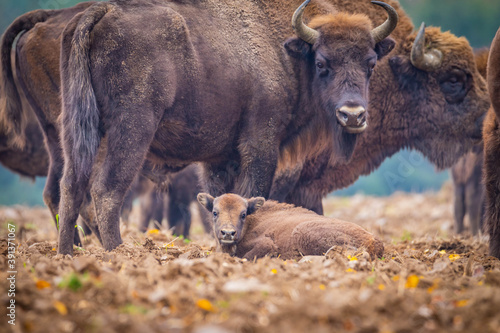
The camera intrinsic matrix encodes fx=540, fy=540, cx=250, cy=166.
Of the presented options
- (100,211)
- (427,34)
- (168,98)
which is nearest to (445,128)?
(427,34)

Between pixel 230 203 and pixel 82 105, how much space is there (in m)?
1.80

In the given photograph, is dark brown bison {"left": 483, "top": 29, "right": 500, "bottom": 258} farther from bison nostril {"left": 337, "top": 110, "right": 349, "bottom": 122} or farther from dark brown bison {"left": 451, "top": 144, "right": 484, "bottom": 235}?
dark brown bison {"left": 451, "top": 144, "right": 484, "bottom": 235}

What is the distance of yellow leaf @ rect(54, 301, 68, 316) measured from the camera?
2.86 m

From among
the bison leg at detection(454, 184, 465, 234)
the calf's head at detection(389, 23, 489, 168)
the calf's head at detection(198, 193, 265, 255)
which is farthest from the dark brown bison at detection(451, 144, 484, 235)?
the calf's head at detection(198, 193, 265, 255)

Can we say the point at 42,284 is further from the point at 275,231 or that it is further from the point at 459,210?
the point at 459,210

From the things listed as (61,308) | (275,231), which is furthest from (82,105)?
(61,308)

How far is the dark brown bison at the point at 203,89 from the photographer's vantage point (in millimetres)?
5121

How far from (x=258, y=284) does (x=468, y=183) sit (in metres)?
8.60

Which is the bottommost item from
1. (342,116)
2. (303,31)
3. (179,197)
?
(179,197)

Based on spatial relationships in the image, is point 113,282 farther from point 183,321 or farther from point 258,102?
point 258,102

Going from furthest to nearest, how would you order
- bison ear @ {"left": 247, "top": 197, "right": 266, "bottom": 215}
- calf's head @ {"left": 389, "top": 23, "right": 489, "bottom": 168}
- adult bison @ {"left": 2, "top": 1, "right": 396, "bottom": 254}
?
1. calf's head @ {"left": 389, "top": 23, "right": 489, "bottom": 168}
2. adult bison @ {"left": 2, "top": 1, "right": 396, "bottom": 254}
3. bison ear @ {"left": 247, "top": 197, "right": 266, "bottom": 215}

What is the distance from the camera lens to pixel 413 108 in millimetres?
7871

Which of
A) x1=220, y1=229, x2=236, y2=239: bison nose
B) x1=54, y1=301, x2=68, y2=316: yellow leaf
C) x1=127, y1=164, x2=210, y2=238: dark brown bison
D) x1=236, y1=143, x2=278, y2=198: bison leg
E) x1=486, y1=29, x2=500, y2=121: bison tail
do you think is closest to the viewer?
x1=54, y1=301, x2=68, y2=316: yellow leaf

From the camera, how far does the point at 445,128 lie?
791 centimetres
